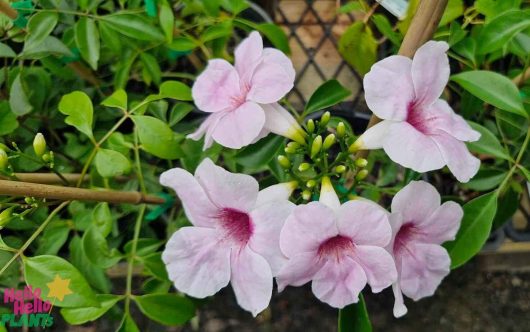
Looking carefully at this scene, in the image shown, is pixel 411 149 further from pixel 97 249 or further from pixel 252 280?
pixel 97 249

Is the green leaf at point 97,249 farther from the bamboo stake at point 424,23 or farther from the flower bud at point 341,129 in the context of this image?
the bamboo stake at point 424,23

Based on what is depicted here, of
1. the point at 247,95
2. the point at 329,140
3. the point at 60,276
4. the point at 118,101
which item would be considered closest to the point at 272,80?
the point at 247,95

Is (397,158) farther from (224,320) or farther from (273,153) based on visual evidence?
(224,320)

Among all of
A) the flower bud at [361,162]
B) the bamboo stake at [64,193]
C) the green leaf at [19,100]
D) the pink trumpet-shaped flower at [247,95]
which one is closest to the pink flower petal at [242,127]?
the pink trumpet-shaped flower at [247,95]

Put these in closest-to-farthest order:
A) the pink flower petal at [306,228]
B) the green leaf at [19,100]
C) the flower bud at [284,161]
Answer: the pink flower petal at [306,228]
the flower bud at [284,161]
the green leaf at [19,100]

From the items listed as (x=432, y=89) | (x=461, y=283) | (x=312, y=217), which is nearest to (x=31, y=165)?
(x=312, y=217)
